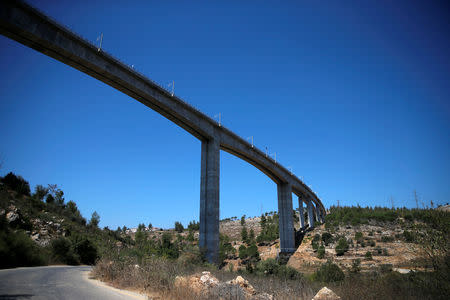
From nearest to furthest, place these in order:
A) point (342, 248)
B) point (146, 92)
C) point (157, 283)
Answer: point (157, 283) → point (146, 92) → point (342, 248)

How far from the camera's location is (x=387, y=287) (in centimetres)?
766

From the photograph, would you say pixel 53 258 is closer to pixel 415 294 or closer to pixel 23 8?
pixel 23 8

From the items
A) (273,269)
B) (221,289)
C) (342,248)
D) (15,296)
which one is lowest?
(342,248)

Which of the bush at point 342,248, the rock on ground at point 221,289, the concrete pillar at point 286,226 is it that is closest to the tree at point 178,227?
the concrete pillar at point 286,226

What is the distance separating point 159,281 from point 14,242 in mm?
11967

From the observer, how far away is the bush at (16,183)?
28.2 metres

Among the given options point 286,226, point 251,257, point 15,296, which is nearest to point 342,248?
point 286,226

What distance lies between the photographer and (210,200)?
2391 cm

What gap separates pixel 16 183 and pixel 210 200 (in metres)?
23.9

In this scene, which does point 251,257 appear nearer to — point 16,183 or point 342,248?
point 342,248

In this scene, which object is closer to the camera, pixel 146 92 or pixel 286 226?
pixel 146 92

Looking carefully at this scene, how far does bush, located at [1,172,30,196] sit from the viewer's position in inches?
1110

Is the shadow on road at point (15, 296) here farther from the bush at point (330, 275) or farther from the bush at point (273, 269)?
the bush at point (273, 269)

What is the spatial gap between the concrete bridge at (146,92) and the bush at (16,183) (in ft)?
66.5
